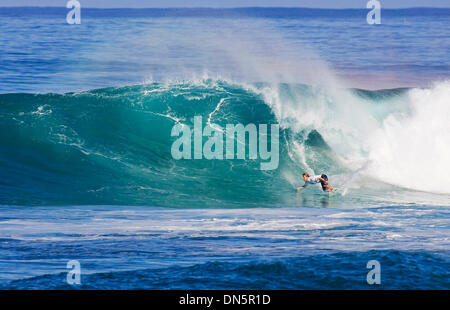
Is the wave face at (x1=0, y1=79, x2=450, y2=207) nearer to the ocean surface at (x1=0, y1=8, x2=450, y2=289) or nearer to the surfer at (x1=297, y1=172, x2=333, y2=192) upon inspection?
the ocean surface at (x1=0, y1=8, x2=450, y2=289)

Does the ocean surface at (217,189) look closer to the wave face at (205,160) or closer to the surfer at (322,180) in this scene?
the wave face at (205,160)

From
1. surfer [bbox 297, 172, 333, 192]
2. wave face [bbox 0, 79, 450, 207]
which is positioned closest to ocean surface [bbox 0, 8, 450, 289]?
wave face [bbox 0, 79, 450, 207]

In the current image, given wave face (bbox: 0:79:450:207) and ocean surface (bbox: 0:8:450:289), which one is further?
wave face (bbox: 0:79:450:207)

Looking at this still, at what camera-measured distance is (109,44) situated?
167 ft

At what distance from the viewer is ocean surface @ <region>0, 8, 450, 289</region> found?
9.69 m

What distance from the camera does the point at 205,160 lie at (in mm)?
18812

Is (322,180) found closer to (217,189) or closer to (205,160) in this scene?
(217,189)

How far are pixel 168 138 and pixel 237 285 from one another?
11305mm

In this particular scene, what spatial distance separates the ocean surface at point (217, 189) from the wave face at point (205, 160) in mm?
56

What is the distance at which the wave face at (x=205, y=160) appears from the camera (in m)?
16.3

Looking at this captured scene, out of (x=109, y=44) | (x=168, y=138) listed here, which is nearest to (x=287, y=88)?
(x=168, y=138)

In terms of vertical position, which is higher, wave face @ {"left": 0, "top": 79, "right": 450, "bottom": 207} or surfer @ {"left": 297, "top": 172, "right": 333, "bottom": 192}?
wave face @ {"left": 0, "top": 79, "right": 450, "bottom": 207}

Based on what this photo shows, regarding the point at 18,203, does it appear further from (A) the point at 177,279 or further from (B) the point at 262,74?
(B) the point at 262,74

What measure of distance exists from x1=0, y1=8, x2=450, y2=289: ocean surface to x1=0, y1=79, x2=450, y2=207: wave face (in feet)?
0.18
